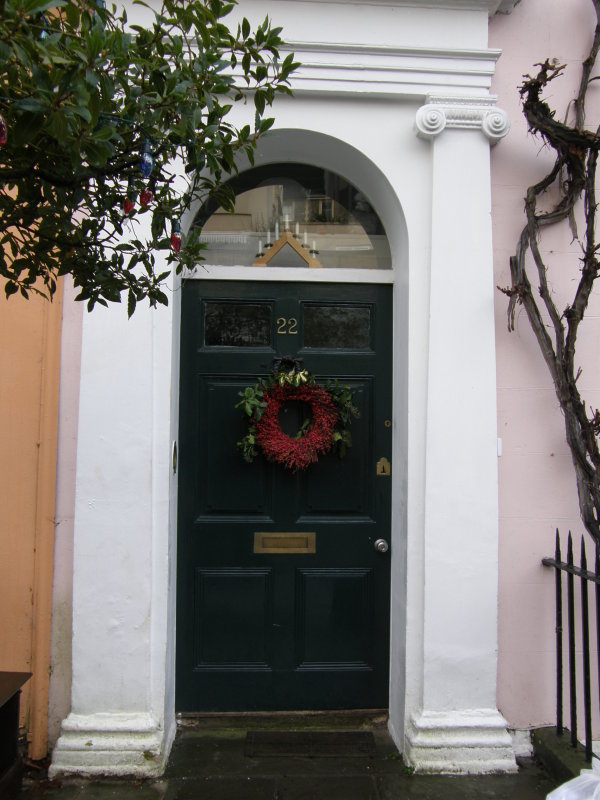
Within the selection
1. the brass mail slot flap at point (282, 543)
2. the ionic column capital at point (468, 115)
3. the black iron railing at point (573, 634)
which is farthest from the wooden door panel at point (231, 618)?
the ionic column capital at point (468, 115)

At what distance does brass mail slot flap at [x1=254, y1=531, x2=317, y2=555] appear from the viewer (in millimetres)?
4008

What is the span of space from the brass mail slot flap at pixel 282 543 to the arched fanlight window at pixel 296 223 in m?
1.71

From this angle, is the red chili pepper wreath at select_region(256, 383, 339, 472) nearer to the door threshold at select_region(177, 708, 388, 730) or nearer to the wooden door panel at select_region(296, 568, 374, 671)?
the wooden door panel at select_region(296, 568, 374, 671)

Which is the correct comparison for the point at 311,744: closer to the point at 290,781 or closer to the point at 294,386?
the point at 290,781

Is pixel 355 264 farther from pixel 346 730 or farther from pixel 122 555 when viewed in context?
pixel 346 730

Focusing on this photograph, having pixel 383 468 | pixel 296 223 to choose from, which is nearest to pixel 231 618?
pixel 383 468

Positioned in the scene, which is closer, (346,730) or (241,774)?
(241,774)

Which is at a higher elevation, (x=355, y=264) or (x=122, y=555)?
(x=355, y=264)

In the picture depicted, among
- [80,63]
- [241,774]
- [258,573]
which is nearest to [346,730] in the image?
[241,774]

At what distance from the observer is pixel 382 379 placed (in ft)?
Result: 13.5

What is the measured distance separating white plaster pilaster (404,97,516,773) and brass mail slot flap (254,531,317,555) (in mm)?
698

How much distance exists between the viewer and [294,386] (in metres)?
3.89

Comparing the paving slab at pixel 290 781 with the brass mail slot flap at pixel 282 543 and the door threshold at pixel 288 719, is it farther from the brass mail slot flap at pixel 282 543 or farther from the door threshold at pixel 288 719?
the brass mail slot flap at pixel 282 543

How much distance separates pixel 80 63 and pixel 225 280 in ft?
7.98
